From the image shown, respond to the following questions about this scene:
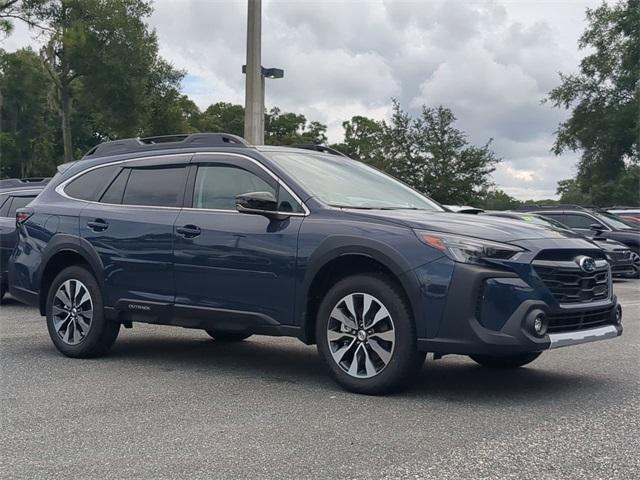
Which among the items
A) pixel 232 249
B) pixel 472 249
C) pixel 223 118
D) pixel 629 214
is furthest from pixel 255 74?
pixel 223 118

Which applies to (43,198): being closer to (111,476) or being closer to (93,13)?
(111,476)

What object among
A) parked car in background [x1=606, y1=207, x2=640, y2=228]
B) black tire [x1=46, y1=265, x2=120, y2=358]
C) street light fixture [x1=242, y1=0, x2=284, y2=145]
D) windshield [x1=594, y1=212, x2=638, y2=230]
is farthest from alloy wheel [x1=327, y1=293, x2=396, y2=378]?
parked car in background [x1=606, y1=207, x2=640, y2=228]

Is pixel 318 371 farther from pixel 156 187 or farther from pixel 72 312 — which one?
pixel 72 312

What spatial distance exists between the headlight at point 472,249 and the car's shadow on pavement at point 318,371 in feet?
3.22

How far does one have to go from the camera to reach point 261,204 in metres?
5.99

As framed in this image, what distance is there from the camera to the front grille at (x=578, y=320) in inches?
211

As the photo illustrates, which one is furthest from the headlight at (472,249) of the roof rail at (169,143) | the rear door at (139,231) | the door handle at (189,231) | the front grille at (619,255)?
the front grille at (619,255)

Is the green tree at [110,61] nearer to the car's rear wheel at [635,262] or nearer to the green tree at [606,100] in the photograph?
the green tree at [606,100]

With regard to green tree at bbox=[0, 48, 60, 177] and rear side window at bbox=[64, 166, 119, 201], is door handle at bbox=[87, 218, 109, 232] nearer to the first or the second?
rear side window at bbox=[64, 166, 119, 201]

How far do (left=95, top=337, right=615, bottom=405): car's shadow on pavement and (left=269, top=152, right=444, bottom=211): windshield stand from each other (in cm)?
135

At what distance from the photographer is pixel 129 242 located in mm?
6867

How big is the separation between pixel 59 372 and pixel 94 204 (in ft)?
5.29

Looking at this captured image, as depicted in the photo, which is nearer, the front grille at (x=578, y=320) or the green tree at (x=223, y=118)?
the front grille at (x=578, y=320)

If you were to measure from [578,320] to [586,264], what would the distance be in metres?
0.39
